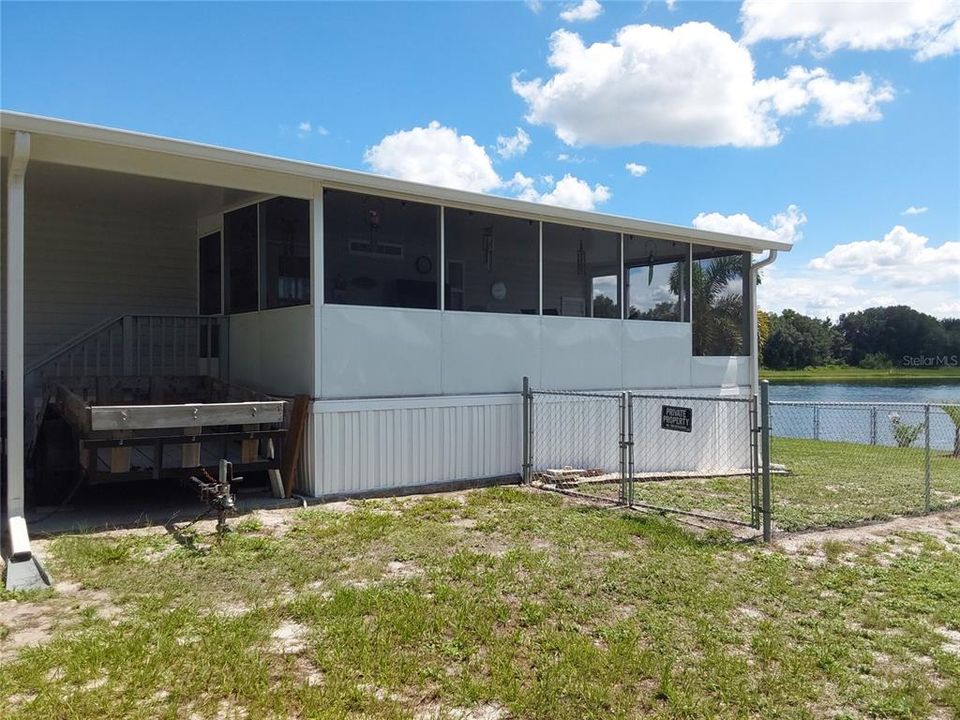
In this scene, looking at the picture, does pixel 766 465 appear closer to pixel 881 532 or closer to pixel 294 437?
pixel 881 532

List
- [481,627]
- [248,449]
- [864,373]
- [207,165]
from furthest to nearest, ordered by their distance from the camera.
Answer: [864,373]
[248,449]
[207,165]
[481,627]

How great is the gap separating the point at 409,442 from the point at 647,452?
11.4 ft

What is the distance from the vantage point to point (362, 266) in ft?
23.2

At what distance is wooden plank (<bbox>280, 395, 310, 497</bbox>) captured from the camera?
6.52m

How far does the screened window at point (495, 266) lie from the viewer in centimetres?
793

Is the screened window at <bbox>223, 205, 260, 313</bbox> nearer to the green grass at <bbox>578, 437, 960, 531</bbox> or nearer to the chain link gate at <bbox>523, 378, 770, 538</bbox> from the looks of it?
the chain link gate at <bbox>523, 378, 770, 538</bbox>

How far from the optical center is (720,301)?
996 cm

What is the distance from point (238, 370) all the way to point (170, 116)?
111 inches

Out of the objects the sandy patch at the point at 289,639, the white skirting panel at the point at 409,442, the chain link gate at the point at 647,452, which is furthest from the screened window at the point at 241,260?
the sandy patch at the point at 289,639

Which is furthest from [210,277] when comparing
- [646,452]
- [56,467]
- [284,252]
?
[646,452]

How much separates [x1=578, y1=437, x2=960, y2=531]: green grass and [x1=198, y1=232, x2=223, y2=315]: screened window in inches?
187

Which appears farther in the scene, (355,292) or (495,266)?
(495,266)

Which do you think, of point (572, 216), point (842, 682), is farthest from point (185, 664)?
point (572, 216)

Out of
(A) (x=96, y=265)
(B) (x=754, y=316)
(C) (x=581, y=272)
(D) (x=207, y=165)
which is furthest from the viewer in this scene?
(B) (x=754, y=316)
